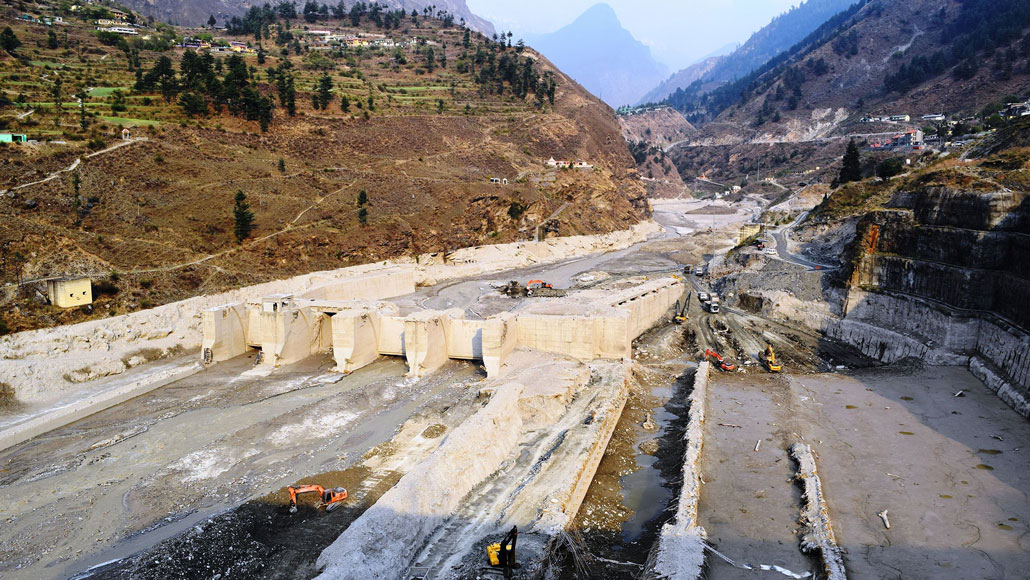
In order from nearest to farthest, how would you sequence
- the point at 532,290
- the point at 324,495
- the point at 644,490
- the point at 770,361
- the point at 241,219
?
the point at 324,495
the point at 644,490
the point at 770,361
the point at 241,219
the point at 532,290

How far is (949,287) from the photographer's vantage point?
28531mm

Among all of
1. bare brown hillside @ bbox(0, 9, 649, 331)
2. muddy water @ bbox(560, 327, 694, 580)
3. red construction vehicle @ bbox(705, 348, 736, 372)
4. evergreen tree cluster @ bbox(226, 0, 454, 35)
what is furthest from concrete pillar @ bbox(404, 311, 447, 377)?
evergreen tree cluster @ bbox(226, 0, 454, 35)

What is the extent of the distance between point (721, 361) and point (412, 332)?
15970 mm

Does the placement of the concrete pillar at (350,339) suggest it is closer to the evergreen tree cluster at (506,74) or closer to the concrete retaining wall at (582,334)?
the concrete retaining wall at (582,334)

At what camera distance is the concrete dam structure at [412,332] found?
29141mm

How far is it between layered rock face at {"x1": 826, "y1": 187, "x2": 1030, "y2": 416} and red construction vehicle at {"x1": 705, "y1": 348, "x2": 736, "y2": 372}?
780 cm

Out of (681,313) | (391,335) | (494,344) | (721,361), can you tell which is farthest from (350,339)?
(681,313)

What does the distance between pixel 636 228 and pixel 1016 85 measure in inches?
2447

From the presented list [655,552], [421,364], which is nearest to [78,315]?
[421,364]

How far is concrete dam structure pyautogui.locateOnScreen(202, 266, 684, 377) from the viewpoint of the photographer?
29141mm

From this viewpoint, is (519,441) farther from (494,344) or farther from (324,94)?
(324,94)

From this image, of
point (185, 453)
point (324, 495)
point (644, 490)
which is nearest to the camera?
point (324, 495)

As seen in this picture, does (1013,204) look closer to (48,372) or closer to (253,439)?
(253,439)

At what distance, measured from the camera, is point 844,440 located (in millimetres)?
20734
